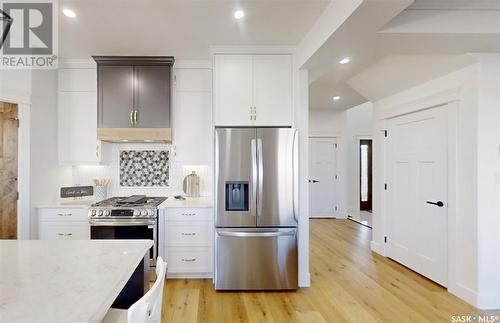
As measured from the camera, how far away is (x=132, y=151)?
3.64 metres

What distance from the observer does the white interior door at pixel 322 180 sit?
661 centimetres

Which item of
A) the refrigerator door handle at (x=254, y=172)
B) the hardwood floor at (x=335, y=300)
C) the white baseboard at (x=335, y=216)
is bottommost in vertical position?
the hardwood floor at (x=335, y=300)

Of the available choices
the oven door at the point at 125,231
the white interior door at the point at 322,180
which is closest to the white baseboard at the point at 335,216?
the white interior door at the point at 322,180

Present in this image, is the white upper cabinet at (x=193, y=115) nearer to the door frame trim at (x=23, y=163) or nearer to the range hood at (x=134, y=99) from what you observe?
the range hood at (x=134, y=99)

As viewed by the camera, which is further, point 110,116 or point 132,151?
point 132,151

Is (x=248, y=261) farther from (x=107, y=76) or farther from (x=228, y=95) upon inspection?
(x=107, y=76)

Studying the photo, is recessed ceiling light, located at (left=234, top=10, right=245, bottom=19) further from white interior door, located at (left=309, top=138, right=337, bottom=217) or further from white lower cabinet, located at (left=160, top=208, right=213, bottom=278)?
white interior door, located at (left=309, top=138, right=337, bottom=217)

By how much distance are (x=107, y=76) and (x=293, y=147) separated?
246 cm

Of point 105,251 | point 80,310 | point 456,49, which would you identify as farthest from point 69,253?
point 456,49

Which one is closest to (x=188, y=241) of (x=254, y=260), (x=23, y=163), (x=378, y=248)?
(x=254, y=260)

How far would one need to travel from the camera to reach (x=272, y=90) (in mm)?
3004

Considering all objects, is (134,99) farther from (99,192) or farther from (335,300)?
(335,300)

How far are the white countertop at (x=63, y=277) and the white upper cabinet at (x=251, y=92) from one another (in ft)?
5.98

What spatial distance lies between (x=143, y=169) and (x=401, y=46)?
3.34 meters
